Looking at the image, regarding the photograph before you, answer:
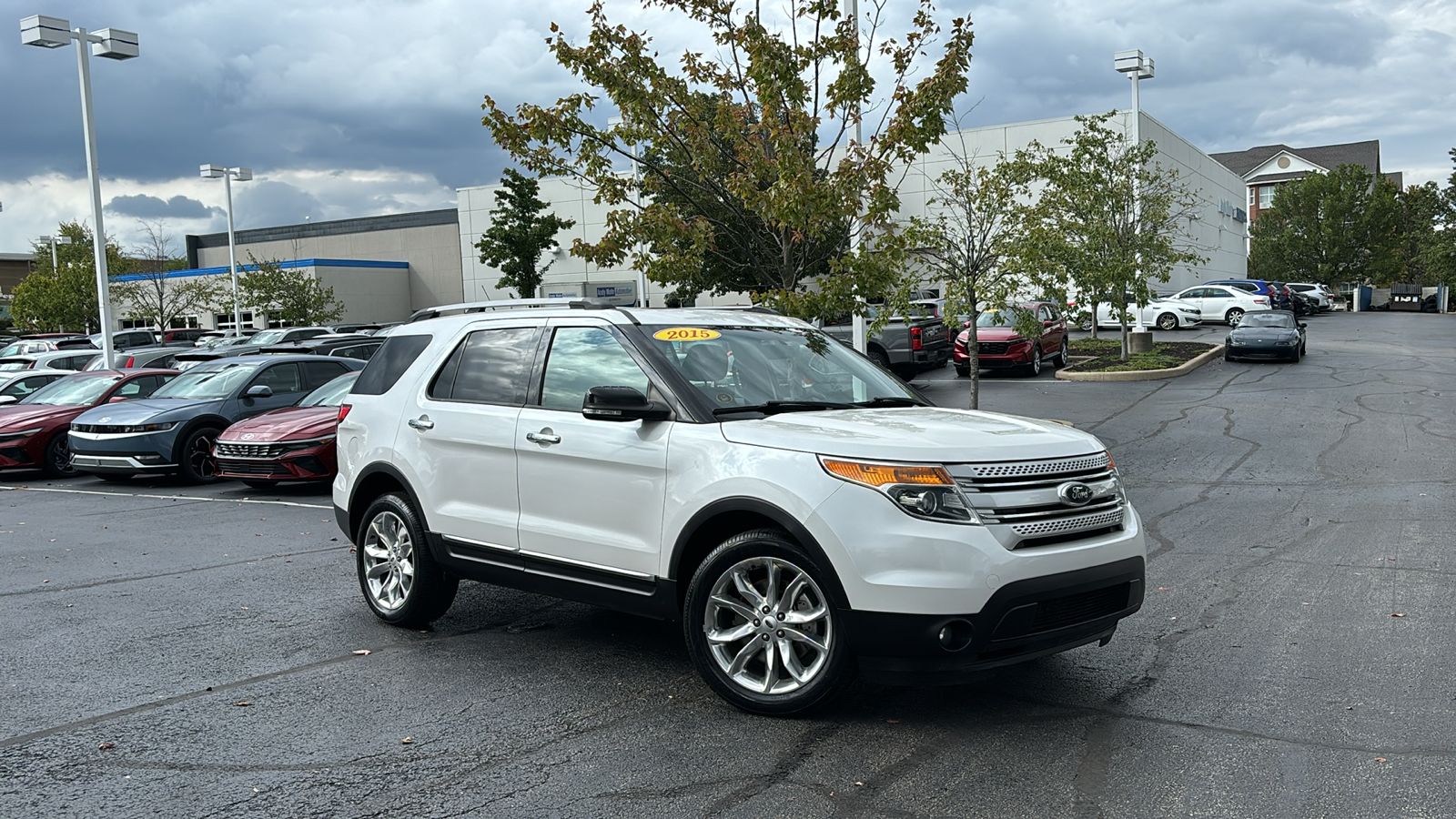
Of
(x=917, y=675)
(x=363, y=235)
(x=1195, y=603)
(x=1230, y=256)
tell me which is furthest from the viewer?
(x=363, y=235)

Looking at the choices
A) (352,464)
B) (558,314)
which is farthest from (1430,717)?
(352,464)

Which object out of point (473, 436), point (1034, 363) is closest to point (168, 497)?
point (473, 436)

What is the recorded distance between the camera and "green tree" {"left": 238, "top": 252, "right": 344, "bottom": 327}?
47.2 meters

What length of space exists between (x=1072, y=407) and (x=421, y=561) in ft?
49.3

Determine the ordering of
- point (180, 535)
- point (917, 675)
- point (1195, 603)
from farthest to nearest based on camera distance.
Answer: point (180, 535)
point (1195, 603)
point (917, 675)

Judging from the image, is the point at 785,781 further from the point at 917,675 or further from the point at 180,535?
the point at 180,535

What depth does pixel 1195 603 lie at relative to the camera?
6.77 metres

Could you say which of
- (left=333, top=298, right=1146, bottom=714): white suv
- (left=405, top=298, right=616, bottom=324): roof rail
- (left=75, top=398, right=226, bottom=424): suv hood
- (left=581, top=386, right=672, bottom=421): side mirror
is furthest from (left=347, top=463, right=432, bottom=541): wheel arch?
(left=75, top=398, right=226, bottom=424): suv hood

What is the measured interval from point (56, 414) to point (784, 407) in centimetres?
1509

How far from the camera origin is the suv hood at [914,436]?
4543mm

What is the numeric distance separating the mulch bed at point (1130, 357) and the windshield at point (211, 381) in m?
16.7

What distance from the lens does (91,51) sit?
23.2 m

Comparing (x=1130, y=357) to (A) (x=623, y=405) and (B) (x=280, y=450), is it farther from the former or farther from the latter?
(A) (x=623, y=405)

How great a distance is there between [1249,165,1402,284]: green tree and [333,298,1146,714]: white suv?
7581cm
